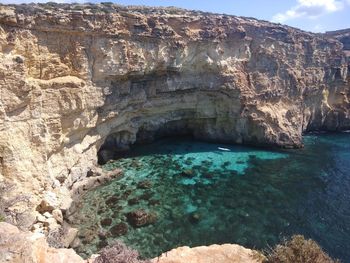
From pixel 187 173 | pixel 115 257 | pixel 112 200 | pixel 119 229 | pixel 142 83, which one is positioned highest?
pixel 142 83

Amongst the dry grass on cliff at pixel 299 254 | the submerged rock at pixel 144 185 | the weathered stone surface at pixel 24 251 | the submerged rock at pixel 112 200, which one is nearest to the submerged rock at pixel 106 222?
the submerged rock at pixel 112 200

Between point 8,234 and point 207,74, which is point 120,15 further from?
point 8,234

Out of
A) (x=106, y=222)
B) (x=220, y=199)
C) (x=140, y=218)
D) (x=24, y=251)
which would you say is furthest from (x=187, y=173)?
(x=24, y=251)

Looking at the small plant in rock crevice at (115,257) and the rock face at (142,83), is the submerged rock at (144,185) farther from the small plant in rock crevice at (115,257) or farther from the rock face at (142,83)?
the small plant in rock crevice at (115,257)

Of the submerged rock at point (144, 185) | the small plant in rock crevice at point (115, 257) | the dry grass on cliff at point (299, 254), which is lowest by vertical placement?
the submerged rock at point (144, 185)

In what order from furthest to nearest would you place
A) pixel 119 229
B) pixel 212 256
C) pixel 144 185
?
pixel 144 185
pixel 119 229
pixel 212 256

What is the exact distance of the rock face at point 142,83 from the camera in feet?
75.9

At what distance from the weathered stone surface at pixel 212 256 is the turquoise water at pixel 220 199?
7.01m

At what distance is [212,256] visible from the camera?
12.1 m

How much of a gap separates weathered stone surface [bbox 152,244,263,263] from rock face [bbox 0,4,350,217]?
13.6 metres

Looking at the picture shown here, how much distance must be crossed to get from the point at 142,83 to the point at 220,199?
15.9 meters

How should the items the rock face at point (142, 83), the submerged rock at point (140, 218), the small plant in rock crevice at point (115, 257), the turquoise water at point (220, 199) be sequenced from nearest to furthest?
1. the small plant in rock crevice at point (115, 257)
2. the turquoise water at point (220, 199)
3. the submerged rock at point (140, 218)
4. the rock face at point (142, 83)

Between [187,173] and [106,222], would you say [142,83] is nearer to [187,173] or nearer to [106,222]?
[187,173]

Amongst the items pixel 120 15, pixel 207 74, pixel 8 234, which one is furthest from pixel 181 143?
pixel 8 234
